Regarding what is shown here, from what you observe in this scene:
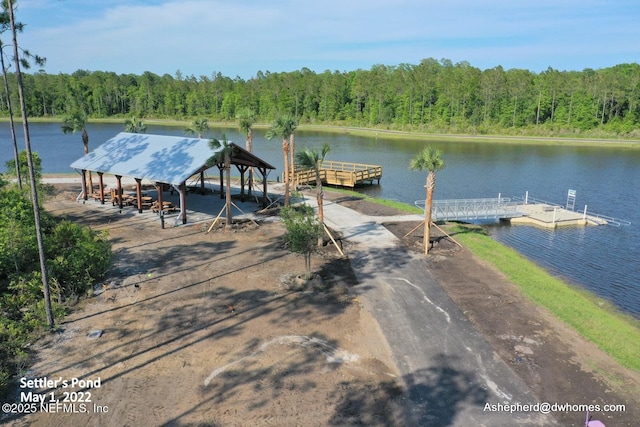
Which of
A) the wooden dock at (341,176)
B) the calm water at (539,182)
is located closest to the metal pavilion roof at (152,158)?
the wooden dock at (341,176)

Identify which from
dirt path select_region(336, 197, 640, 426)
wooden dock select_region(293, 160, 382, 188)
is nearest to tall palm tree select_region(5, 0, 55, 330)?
dirt path select_region(336, 197, 640, 426)

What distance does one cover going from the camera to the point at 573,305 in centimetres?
1731

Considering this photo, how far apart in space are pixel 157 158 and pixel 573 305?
23.6 m

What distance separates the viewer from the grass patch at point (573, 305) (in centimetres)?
1446

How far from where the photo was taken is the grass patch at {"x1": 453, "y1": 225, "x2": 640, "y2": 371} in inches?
569

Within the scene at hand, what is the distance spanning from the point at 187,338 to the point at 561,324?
12.2 meters

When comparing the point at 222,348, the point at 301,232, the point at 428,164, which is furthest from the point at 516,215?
the point at 222,348

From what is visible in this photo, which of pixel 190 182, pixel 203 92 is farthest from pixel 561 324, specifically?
pixel 203 92

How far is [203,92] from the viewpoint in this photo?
127 meters

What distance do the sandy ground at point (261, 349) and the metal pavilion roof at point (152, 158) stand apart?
6.73 m

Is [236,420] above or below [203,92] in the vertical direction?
below

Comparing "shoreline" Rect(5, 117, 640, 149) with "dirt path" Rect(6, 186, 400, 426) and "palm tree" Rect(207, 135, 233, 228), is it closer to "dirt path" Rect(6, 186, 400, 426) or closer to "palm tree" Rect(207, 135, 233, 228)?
"palm tree" Rect(207, 135, 233, 228)

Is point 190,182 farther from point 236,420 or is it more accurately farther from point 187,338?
point 236,420

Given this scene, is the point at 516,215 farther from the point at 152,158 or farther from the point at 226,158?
the point at 152,158
